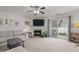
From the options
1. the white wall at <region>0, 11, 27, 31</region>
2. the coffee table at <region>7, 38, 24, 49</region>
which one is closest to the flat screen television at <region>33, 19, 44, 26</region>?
the white wall at <region>0, 11, 27, 31</region>

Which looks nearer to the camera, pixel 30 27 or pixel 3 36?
pixel 3 36

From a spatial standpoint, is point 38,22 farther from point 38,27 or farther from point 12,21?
point 12,21

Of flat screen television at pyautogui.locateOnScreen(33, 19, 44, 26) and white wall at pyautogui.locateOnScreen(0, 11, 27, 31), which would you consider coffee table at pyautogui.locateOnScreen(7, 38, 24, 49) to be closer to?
white wall at pyautogui.locateOnScreen(0, 11, 27, 31)

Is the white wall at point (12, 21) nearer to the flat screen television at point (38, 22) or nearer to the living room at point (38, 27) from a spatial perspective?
the living room at point (38, 27)

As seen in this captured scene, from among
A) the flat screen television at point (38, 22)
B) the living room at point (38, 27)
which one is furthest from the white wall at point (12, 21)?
the flat screen television at point (38, 22)

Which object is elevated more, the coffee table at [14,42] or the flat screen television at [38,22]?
the flat screen television at [38,22]

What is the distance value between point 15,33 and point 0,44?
0.61m

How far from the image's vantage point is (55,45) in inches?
144

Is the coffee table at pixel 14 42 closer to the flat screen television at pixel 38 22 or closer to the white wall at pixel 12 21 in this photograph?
the white wall at pixel 12 21

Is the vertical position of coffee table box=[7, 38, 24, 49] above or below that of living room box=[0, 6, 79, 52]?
below

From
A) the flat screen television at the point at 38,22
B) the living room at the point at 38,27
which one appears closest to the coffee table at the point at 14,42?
the living room at the point at 38,27

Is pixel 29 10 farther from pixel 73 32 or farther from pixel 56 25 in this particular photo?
pixel 73 32

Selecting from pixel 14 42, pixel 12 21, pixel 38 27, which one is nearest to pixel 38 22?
pixel 38 27
